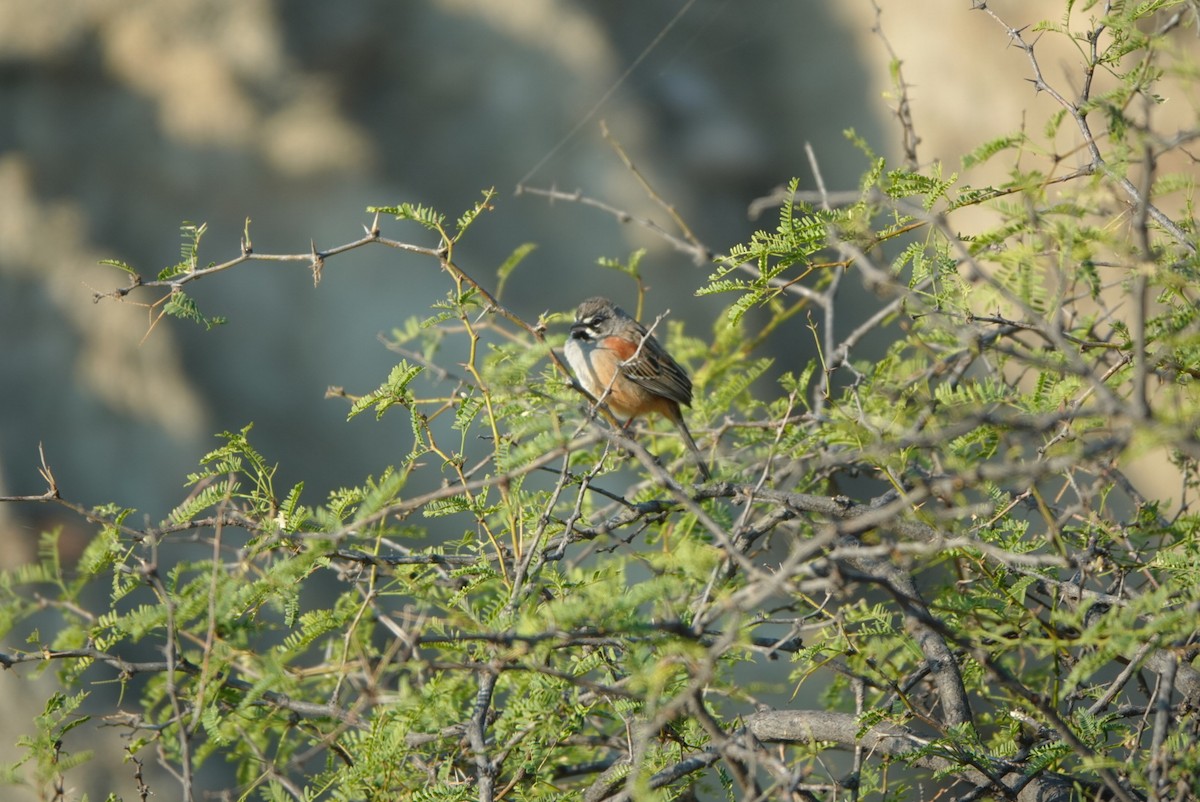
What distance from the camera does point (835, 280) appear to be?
346 cm

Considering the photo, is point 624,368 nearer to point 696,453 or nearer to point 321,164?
point 696,453

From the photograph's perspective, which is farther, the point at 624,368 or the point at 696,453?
the point at 624,368

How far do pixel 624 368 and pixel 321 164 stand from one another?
415 cm

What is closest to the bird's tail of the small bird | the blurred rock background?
the small bird

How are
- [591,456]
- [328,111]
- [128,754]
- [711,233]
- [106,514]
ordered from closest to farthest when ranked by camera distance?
[106,514], [128,754], [591,456], [328,111], [711,233]

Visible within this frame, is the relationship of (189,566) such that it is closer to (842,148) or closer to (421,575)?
(421,575)

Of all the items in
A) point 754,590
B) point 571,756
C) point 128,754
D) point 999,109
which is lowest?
point 754,590

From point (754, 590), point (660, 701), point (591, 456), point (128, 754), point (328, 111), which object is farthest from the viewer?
point (328, 111)

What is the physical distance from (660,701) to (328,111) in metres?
7.06

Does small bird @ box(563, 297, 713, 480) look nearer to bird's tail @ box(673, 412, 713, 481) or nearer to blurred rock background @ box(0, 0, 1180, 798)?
bird's tail @ box(673, 412, 713, 481)

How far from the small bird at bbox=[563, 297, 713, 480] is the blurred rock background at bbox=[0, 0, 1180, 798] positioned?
271 cm

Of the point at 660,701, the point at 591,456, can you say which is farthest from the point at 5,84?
the point at 660,701

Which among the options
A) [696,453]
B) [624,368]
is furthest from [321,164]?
[696,453]

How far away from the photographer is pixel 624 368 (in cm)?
508
